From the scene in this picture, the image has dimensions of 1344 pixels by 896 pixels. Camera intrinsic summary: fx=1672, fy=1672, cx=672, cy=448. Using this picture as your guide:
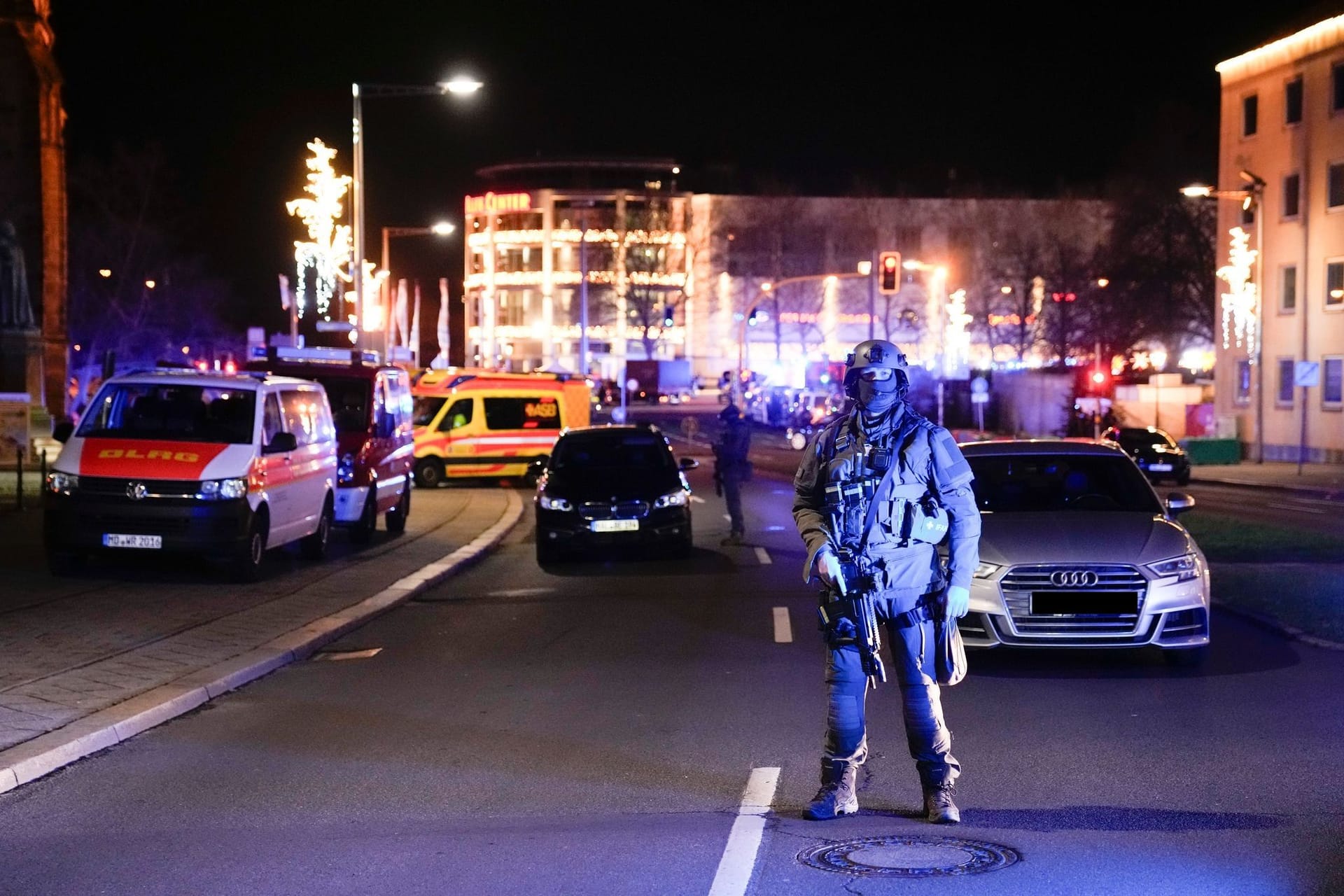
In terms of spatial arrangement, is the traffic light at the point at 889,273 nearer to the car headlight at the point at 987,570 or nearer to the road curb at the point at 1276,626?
the road curb at the point at 1276,626

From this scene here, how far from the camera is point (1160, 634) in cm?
1049

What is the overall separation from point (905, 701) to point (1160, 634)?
4495 mm

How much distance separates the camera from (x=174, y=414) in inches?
652

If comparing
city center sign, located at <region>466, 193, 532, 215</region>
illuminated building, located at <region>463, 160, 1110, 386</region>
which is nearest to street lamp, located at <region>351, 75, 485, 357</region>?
illuminated building, located at <region>463, 160, 1110, 386</region>

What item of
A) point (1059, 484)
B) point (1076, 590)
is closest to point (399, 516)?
point (1059, 484)

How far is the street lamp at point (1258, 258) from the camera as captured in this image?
4200cm

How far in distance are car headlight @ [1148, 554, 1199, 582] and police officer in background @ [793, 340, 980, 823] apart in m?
4.32

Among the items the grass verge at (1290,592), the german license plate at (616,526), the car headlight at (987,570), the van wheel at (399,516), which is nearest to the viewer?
the car headlight at (987,570)

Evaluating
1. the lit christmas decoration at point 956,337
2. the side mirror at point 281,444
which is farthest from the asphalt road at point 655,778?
the lit christmas decoration at point 956,337

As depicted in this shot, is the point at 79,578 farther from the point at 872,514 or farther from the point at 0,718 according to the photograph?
the point at 872,514

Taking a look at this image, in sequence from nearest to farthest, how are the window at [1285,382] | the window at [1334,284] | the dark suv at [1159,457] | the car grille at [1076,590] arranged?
the car grille at [1076,590] < the dark suv at [1159,457] < the window at [1334,284] < the window at [1285,382]

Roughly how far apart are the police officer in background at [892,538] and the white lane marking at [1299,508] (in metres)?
24.8

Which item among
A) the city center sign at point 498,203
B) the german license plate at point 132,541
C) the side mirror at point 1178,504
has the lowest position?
the german license plate at point 132,541

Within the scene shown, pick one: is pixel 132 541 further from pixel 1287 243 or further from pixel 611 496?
pixel 1287 243
